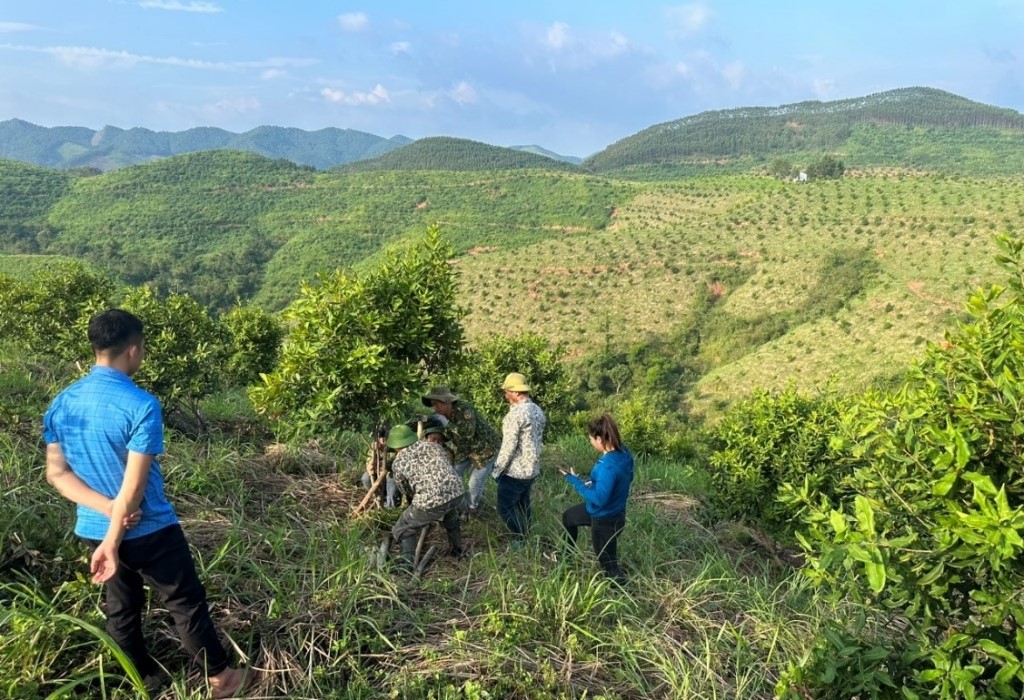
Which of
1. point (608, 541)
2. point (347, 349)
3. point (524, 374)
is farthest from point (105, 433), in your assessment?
point (524, 374)

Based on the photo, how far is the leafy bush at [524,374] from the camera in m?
12.4

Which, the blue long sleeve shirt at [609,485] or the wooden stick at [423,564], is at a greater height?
the blue long sleeve shirt at [609,485]

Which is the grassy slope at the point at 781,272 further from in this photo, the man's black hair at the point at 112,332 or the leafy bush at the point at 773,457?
the man's black hair at the point at 112,332

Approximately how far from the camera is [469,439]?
16.6 ft

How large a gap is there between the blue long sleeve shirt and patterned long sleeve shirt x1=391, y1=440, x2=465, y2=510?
96 cm

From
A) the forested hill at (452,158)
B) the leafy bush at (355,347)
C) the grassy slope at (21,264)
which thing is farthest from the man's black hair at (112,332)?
the forested hill at (452,158)

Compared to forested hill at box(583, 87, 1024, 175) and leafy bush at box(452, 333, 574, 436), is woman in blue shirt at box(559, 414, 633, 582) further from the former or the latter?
forested hill at box(583, 87, 1024, 175)

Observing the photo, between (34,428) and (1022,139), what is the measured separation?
15844 centimetres

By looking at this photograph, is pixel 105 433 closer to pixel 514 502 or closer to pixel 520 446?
pixel 520 446

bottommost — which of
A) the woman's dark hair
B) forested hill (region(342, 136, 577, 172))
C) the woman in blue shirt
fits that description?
the woman in blue shirt

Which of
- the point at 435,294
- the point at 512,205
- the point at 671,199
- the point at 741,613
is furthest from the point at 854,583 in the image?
the point at 512,205

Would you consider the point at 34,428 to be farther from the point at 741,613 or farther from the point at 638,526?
the point at 741,613

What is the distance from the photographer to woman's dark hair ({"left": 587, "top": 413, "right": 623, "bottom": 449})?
418 cm

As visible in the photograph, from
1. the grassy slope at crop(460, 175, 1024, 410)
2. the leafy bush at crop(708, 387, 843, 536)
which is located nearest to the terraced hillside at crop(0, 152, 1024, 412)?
the grassy slope at crop(460, 175, 1024, 410)
